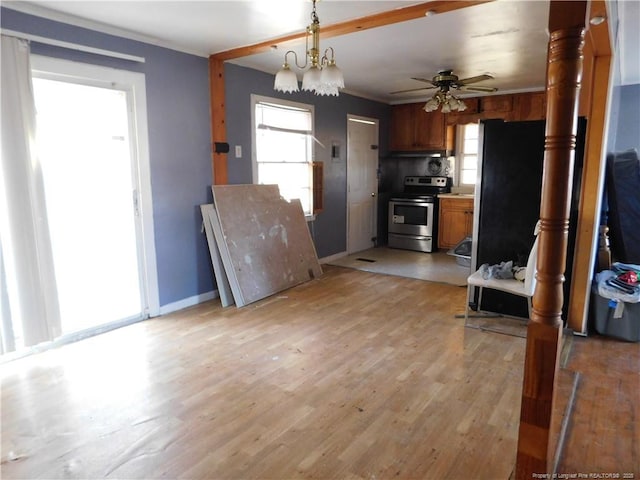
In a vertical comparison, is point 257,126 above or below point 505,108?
below

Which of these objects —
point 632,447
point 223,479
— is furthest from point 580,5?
point 223,479

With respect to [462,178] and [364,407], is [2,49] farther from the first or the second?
[462,178]

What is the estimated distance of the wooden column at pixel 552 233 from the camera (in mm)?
1465

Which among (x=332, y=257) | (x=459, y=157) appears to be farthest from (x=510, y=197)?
(x=459, y=157)

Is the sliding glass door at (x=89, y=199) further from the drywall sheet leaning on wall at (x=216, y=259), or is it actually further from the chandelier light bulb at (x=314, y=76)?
the chandelier light bulb at (x=314, y=76)

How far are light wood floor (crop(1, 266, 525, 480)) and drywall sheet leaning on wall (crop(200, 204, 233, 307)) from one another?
0.38 meters

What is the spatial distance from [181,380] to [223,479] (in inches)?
37.4

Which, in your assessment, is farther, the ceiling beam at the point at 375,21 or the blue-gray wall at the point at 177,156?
the blue-gray wall at the point at 177,156

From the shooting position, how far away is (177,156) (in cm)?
379

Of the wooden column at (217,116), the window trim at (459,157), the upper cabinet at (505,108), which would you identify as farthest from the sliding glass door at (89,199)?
the window trim at (459,157)

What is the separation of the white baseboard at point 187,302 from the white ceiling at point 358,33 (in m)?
2.26

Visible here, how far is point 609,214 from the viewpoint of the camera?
377cm

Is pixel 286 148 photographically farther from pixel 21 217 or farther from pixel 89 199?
pixel 21 217

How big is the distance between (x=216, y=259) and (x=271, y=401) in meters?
1.98
